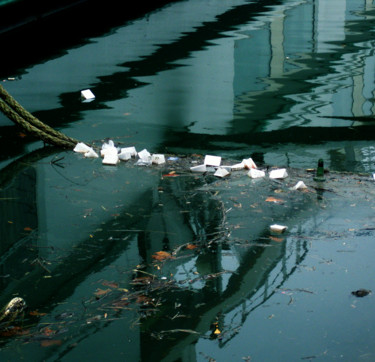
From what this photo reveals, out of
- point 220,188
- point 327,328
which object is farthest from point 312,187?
point 327,328

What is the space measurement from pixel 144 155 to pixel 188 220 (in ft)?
5.14

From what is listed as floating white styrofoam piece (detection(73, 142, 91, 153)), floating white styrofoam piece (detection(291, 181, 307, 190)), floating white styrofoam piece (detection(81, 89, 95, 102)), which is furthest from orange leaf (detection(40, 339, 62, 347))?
floating white styrofoam piece (detection(81, 89, 95, 102))

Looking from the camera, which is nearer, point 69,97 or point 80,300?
point 80,300

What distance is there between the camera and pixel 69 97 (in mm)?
10258

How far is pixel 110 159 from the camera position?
7609 mm

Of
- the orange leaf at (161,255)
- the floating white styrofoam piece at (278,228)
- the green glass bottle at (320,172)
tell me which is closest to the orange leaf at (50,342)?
the orange leaf at (161,255)

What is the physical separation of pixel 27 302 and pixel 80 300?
299 mm

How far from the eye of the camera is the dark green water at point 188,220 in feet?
14.8

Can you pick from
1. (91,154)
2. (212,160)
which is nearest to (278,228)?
(212,160)

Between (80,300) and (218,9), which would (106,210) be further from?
(218,9)

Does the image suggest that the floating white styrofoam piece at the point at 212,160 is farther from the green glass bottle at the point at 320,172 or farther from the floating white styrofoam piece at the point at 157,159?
the green glass bottle at the point at 320,172

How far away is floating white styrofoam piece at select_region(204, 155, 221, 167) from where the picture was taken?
7406 millimetres

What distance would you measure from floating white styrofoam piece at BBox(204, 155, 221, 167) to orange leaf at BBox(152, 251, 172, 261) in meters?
1.95

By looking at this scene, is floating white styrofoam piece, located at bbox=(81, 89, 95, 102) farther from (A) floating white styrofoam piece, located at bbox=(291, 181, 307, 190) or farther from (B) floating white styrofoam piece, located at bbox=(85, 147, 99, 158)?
(A) floating white styrofoam piece, located at bbox=(291, 181, 307, 190)
